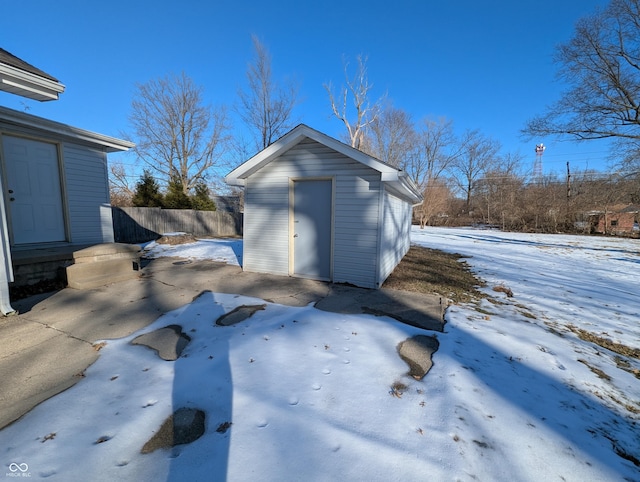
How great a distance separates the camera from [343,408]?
2.01 meters

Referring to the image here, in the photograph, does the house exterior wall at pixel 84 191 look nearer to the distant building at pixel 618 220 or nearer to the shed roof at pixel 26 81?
the shed roof at pixel 26 81

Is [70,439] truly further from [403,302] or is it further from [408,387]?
[403,302]

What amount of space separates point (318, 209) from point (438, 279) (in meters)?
3.38

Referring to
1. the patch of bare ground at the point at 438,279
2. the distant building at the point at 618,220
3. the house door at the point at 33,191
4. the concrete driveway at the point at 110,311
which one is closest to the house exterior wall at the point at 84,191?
the house door at the point at 33,191

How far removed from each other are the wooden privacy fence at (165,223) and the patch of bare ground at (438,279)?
39.7ft

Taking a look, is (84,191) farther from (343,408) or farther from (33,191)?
(343,408)

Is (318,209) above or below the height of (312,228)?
above

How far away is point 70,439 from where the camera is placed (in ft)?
5.59

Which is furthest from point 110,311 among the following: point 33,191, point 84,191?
point 84,191

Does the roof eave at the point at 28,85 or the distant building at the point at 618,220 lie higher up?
the roof eave at the point at 28,85

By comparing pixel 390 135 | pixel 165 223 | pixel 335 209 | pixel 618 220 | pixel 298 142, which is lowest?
pixel 165 223

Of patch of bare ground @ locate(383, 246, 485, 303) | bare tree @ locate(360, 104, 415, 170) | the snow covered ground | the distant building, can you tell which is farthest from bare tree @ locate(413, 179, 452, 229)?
the snow covered ground

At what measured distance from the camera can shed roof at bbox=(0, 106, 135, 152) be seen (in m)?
4.69

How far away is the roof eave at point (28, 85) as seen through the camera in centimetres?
350
